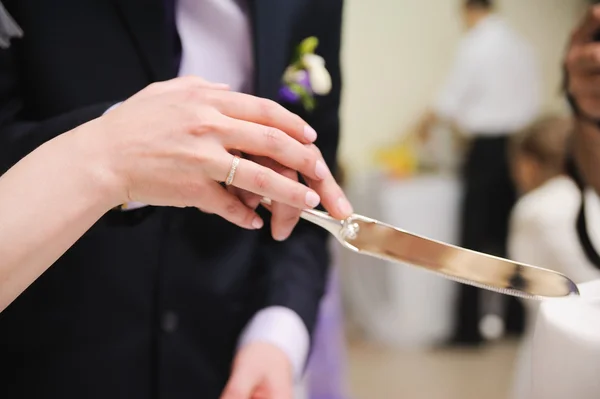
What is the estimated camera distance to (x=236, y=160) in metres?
0.49

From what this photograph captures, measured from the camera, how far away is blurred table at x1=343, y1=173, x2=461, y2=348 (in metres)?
3.30

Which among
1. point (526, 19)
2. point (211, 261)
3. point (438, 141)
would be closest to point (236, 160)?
point (211, 261)

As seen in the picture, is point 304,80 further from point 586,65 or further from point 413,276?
point 413,276

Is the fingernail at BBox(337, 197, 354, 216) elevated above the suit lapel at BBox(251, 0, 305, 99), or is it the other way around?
the suit lapel at BBox(251, 0, 305, 99)

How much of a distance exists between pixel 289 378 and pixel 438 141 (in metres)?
3.52

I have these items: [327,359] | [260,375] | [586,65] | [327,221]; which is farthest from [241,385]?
[327,359]

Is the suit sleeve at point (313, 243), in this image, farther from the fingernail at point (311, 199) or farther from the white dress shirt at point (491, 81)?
the white dress shirt at point (491, 81)

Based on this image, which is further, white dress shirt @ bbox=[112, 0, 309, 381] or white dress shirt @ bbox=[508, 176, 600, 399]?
white dress shirt @ bbox=[508, 176, 600, 399]

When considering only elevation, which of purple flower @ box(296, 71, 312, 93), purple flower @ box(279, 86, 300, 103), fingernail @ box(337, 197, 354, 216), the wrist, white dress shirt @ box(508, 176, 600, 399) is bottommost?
white dress shirt @ box(508, 176, 600, 399)

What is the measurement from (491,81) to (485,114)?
187 millimetres

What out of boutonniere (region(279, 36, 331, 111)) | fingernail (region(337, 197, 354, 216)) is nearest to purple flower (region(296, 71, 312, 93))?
boutonniere (region(279, 36, 331, 111))

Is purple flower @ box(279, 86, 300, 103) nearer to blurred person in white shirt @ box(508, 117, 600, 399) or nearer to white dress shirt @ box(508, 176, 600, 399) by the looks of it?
blurred person in white shirt @ box(508, 117, 600, 399)

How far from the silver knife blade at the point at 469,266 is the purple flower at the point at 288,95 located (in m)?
0.29

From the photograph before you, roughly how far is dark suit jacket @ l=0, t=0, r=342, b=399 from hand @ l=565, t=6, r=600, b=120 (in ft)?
0.90
